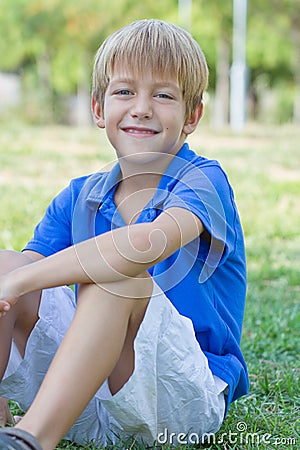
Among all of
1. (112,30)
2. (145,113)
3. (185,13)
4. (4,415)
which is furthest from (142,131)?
(112,30)

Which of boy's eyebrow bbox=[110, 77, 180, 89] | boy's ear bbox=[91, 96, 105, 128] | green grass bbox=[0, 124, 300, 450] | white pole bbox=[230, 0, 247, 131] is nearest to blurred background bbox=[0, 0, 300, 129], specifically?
white pole bbox=[230, 0, 247, 131]

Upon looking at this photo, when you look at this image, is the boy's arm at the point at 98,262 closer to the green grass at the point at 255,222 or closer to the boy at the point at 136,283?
the boy at the point at 136,283

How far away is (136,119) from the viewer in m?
2.08

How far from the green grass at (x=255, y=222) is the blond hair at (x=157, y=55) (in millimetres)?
874

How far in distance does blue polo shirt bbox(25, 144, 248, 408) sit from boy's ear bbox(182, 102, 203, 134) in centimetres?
8

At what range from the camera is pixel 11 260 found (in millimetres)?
1891

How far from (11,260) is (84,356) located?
36 cm

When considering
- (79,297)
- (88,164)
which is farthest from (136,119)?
(88,164)

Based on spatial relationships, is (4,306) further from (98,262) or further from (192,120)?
(192,120)

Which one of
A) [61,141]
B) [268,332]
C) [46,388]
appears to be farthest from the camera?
[61,141]

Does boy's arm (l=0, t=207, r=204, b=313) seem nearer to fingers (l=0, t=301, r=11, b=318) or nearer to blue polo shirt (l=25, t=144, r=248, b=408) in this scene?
fingers (l=0, t=301, r=11, b=318)

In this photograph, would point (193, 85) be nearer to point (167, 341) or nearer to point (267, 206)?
point (167, 341)

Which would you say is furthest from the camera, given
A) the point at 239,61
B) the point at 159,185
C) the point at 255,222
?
the point at 239,61

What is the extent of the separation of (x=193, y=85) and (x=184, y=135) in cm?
14
